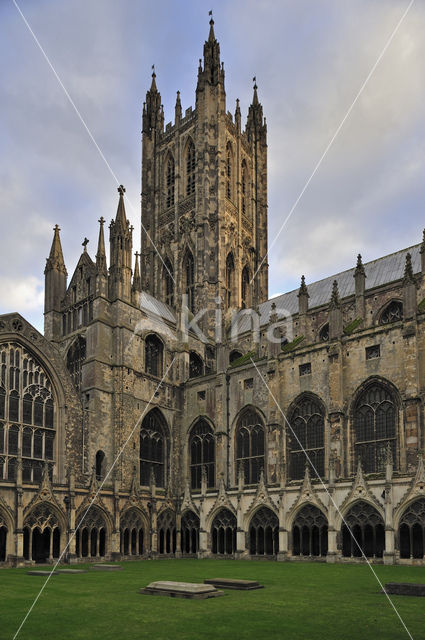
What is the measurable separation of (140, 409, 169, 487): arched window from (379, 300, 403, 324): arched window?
17756mm

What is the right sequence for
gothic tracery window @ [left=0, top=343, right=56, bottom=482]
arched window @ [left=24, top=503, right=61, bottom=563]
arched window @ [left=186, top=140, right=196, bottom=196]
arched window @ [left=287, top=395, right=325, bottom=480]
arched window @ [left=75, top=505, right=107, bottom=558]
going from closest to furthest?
arched window @ [left=24, top=503, right=61, bottom=563]
arched window @ [left=75, top=505, right=107, bottom=558]
gothic tracery window @ [left=0, top=343, right=56, bottom=482]
arched window @ [left=287, top=395, right=325, bottom=480]
arched window @ [left=186, top=140, right=196, bottom=196]

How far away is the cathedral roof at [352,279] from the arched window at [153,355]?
35.0 ft

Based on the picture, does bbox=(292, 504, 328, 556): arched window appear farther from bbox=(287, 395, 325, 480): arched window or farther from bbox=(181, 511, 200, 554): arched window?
bbox=(181, 511, 200, 554): arched window

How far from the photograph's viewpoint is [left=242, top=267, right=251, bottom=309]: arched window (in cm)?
6875

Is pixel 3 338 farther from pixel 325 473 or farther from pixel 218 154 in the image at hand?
pixel 218 154

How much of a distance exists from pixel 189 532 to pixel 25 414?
535 inches

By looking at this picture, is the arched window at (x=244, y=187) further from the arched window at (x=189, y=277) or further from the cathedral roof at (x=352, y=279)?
the cathedral roof at (x=352, y=279)

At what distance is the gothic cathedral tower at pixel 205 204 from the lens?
64.6 meters

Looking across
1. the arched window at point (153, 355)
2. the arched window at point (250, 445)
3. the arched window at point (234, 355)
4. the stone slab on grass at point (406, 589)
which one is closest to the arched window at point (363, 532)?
the arched window at point (250, 445)

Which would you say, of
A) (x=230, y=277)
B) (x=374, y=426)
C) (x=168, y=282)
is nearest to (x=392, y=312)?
(x=374, y=426)

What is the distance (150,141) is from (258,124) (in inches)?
528

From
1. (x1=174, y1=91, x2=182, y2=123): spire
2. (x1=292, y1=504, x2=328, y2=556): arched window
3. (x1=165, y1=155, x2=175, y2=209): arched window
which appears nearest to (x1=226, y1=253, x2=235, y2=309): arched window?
(x1=165, y1=155, x2=175, y2=209): arched window

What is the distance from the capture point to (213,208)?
65.4 meters

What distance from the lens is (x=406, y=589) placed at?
56.8 feet
